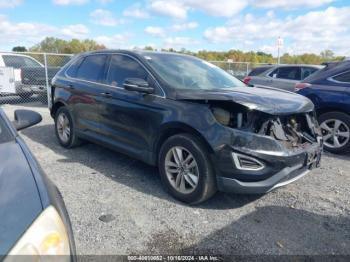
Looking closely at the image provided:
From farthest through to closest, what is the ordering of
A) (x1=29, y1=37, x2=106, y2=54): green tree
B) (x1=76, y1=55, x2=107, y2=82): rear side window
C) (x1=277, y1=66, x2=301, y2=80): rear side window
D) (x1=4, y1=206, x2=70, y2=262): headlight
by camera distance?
1. (x1=29, y1=37, x2=106, y2=54): green tree
2. (x1=277, y1=66, x2=301, y2=80): rear side window
3. (x1=76, y1=55, x2=107, y2=82): rear side window
4. (x1=4, y1=206, x2=70, y2=262): headlight

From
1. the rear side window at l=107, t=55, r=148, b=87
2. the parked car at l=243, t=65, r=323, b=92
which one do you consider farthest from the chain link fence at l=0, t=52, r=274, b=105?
the rear side window at l=107, t=55, r=148, b=87

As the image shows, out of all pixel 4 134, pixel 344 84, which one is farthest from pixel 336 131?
pixel 4 134

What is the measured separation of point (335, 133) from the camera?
5.90 m

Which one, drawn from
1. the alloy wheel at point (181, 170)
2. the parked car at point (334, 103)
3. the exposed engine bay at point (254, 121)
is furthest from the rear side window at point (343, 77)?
the alloy wheel at point (181, 170)

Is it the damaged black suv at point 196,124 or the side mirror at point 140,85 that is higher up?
the side mirror at point 140,85

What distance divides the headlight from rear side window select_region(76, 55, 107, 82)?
140 inches

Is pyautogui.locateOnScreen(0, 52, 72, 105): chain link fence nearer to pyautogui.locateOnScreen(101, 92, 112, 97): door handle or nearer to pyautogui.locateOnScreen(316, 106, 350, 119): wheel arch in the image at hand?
pyautogui.locateOnScreen(101, 92, 112, 97): door handle

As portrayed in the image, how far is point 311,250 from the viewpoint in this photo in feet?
9.71

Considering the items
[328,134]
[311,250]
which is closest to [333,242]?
[311,250]

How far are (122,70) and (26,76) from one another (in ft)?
24.9

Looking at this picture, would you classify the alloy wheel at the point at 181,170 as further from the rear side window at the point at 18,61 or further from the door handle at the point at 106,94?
the rear side window at the point at 18,61

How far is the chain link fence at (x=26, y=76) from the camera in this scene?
10234mm

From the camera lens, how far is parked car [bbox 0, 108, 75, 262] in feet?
4.96

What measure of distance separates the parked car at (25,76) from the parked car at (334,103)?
8588 millimetres
